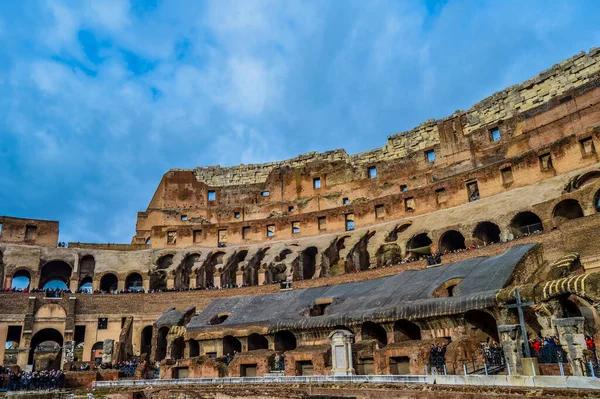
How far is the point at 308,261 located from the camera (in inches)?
1804

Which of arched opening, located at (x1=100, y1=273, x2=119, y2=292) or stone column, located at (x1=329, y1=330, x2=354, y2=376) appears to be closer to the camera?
stone column, located at (x1=329, y1=330, x2=354, y2=376)

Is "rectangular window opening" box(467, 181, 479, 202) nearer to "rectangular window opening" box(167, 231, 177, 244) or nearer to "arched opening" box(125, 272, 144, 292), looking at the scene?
"rectangular window opening" box(167, 231, 177, 244)

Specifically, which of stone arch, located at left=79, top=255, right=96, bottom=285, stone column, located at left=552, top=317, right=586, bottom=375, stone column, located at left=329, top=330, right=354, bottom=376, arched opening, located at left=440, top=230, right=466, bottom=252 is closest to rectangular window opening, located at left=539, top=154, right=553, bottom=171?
arched opening, located at left=440, top=230, right=466, bottom=252

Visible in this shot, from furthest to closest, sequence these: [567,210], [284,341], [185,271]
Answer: [185,271] → [567,210] → [284,341]

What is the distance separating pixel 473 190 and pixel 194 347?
26.3m

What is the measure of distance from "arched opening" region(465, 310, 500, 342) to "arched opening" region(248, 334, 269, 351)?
1353cm

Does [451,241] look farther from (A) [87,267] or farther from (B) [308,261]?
(A) [87,267]

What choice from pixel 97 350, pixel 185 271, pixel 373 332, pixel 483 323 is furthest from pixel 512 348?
pixel 185 271

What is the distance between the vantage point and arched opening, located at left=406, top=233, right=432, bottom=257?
118 feet

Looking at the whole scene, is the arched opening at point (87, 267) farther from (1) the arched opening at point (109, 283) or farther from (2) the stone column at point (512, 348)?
(2) the stone column at point (512, 348)

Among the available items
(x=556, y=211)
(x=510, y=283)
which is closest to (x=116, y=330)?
(x=510, y=283)

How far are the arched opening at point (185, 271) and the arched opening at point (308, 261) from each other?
11813mm

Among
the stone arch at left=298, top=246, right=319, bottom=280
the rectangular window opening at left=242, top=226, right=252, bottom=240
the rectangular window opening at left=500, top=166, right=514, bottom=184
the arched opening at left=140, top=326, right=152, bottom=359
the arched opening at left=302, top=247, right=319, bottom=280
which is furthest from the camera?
the rectangular window opening at left=242, top=226, right=252, bottom=240

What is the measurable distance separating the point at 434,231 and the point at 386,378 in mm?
21029
